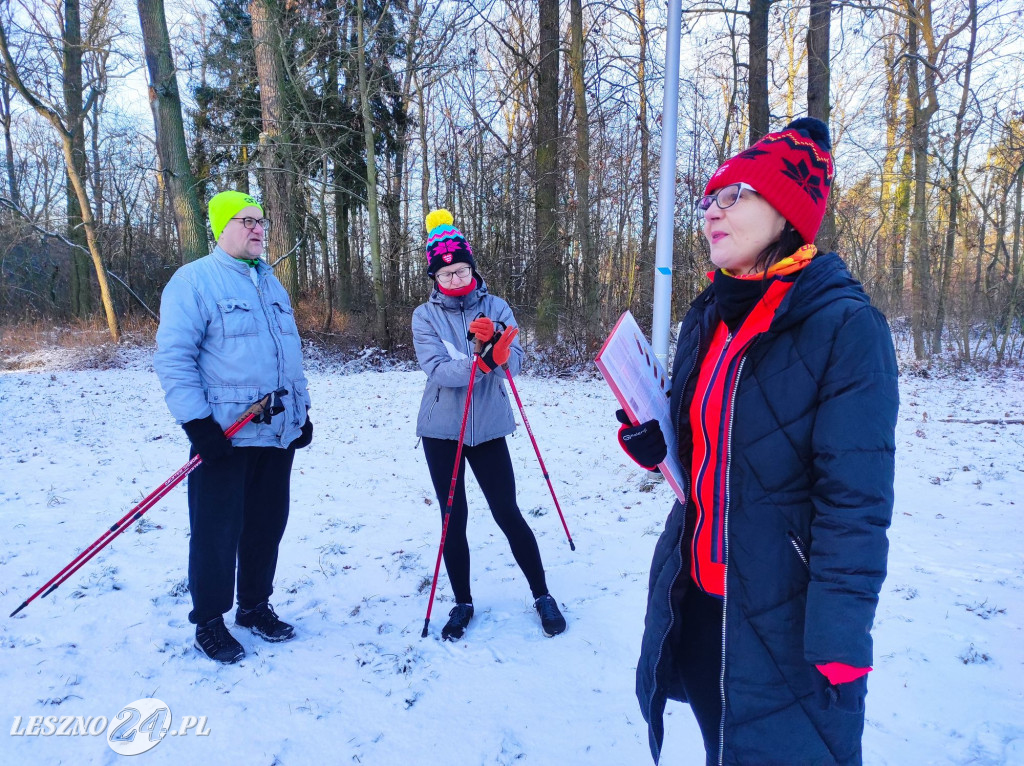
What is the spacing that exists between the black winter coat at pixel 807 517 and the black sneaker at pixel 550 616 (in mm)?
1801

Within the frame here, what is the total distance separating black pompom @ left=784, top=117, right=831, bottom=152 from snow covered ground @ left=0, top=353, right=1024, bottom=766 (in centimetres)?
228

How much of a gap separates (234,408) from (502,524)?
1.51 m

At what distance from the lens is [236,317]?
2.94 m

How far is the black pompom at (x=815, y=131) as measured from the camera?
1490mm

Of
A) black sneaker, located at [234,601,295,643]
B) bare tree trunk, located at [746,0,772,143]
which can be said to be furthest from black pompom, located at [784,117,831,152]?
bare tree trunk, located at [746,0,772,143]

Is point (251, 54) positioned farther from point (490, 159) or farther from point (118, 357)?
point (118, 357)

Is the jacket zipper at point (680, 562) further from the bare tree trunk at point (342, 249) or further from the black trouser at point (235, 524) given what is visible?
the bare tree trunk at point (342, 249)

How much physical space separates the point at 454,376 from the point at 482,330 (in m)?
0.28

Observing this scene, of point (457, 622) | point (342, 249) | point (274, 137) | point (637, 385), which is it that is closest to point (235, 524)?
point (457, 622)

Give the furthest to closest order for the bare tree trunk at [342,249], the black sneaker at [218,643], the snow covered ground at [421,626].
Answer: the bare tree trunk at [342,249] → the black sneaker at [218,643] → the snow covered ground at [421,626]

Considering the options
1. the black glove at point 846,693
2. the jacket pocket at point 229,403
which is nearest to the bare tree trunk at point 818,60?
the jacket pocket at point 229,403

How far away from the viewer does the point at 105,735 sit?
2531 millimetres

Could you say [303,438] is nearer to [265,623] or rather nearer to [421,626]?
[265,623]

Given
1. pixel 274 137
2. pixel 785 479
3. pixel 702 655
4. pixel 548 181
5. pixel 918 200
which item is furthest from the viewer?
pixel 918 200
